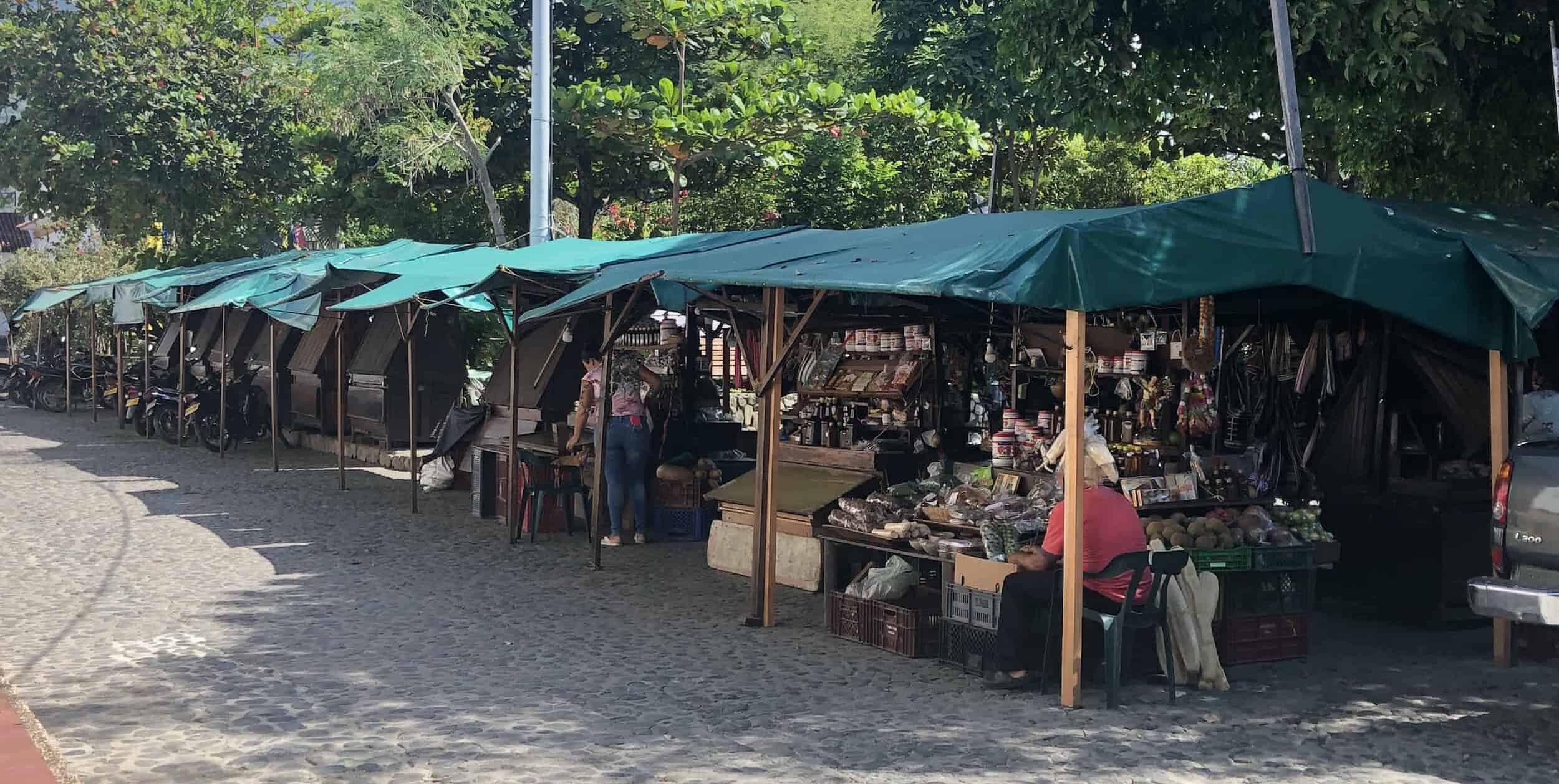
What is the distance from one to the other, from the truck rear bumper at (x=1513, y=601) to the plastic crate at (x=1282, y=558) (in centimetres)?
169

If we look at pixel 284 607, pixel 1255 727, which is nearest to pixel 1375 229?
pixel 1255 727

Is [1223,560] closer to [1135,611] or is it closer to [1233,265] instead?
[1135,611]

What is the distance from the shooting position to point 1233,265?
7312 millimetres

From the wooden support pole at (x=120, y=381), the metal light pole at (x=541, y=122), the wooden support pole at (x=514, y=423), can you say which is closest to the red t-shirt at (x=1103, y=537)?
the wooden support pole at (x=514, y=423)

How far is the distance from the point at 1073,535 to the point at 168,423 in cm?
1916

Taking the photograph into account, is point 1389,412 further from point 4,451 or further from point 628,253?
point 4,451

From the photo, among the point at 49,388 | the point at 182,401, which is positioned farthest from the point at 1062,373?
the point at 49,388

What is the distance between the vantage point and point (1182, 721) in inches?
280

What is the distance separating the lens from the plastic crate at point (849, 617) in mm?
8828

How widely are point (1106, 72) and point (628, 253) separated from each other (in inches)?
168

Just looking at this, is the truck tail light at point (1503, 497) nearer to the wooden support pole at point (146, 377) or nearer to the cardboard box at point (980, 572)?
the cardboard box at point (980, 572)

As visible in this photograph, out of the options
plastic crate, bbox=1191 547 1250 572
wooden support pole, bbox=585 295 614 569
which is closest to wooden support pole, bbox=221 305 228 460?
wooden support pole, bbox=585 295 614 569

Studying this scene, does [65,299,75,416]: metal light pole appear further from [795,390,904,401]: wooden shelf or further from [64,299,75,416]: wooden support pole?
[795,390,904,401]: wooden shelf

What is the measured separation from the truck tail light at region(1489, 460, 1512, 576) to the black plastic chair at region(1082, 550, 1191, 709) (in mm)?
1406
